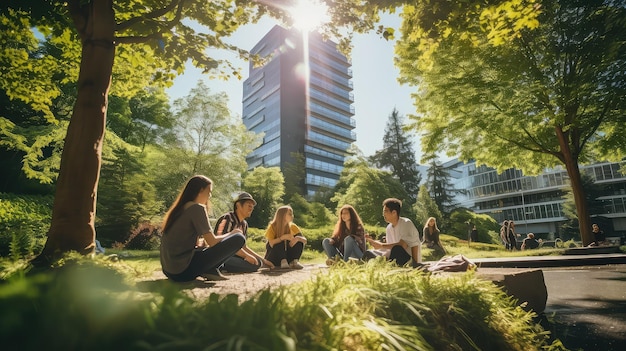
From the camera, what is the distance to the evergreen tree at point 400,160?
1989 inches

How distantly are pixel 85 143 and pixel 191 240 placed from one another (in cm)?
239

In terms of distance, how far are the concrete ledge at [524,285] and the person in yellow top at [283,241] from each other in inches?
133

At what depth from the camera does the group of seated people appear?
396cm

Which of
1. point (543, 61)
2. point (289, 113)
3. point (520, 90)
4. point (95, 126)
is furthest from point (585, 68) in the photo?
point (289, 113)

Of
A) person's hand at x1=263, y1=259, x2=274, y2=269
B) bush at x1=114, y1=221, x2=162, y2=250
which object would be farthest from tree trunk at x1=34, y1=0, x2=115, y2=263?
bush at x1=114, y1=221, x2=162, y2=250

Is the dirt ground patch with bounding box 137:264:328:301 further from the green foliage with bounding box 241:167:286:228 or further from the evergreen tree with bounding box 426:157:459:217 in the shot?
the evergreen tree with bounding box 426:157:459:217

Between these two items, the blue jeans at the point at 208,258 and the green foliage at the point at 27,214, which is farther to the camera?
the green foliage at the point at 27,214

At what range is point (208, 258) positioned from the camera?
413 centimetres

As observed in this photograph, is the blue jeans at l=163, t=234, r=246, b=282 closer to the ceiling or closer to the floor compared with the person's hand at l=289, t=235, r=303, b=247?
closer to the floor

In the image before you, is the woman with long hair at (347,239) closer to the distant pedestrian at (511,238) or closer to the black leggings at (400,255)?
the black leggings at (400,255)

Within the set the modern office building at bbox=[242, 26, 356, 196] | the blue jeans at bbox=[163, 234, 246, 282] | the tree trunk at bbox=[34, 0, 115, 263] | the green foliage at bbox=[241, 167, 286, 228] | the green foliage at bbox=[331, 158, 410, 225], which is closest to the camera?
the blue jeans at bbox=[163, 234, 246, 282]

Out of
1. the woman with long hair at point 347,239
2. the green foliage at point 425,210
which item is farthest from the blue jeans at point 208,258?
the green foliage at point 425,210

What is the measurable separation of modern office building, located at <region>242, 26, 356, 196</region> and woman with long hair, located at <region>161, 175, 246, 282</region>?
5997cm

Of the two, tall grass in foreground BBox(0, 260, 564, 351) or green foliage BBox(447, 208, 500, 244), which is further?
green foliage BBox(447, 208, 500, 244)
